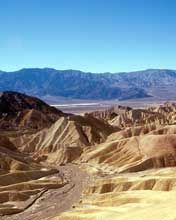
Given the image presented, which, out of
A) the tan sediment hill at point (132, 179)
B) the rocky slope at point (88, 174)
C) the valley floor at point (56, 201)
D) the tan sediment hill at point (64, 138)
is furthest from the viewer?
the tan sediment hill at point (64, 138)

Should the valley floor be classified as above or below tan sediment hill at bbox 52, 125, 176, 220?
below

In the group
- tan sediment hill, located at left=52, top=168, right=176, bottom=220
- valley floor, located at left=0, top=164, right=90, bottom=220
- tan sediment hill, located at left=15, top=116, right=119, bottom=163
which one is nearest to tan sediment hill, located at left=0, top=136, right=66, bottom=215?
valley floor, located at left=0, top=164, right=90, bottom=220

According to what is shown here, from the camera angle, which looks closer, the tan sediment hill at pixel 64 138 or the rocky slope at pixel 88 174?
the rocky slope at pixel 88 174

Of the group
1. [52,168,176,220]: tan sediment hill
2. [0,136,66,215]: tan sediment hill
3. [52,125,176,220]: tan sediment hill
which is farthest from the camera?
[0,136,66,215]: tan sediment hill

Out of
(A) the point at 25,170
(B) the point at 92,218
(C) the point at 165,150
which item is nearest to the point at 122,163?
(C) the point at 165,150

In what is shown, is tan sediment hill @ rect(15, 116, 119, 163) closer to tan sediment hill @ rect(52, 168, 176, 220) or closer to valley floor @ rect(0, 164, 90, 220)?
valley floor @ rect(0, 164, 90, 220)

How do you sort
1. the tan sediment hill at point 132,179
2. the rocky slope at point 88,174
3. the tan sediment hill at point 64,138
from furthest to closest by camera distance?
the tan sediment hill at point 64,138
the rocky slope at point 88,174
the tan sediment hill at point 132,179

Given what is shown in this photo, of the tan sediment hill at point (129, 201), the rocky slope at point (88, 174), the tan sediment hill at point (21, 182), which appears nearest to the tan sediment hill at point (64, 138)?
the rocky slope at point (88, 174)

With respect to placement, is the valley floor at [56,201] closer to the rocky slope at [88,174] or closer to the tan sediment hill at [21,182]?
the rocky slope at [88,174]
